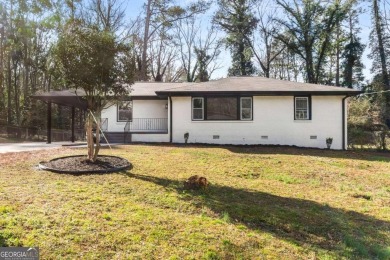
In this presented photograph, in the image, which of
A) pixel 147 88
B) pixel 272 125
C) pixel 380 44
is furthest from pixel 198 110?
pixel 380 44

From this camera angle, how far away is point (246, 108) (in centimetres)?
1405

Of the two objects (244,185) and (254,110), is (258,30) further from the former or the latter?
(244,185)

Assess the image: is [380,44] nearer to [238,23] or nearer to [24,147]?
[238,23]

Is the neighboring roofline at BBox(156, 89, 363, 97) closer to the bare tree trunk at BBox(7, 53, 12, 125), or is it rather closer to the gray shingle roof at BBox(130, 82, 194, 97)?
the gray shingle roof at BBox(130, 82, 194, 97)

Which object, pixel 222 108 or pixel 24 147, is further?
pixel 222 108

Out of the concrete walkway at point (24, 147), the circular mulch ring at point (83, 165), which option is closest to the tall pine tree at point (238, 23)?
the concrete walkway at point (24, 147)

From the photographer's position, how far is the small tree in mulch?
22.1ft

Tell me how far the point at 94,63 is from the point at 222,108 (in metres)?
8.20

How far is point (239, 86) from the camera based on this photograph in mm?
14281

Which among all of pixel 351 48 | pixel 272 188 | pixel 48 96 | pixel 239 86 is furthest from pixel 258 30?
pixel 272 188

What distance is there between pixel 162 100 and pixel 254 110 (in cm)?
502

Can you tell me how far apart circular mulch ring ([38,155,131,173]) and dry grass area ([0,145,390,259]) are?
0.26 meters

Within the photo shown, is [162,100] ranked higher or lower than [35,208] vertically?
higher

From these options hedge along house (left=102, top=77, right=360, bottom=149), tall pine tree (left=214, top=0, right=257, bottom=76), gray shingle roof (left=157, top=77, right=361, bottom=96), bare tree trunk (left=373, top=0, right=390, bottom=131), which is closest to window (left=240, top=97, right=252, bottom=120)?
hedge along house (left=102, top=77, right=360, bottom=149)
